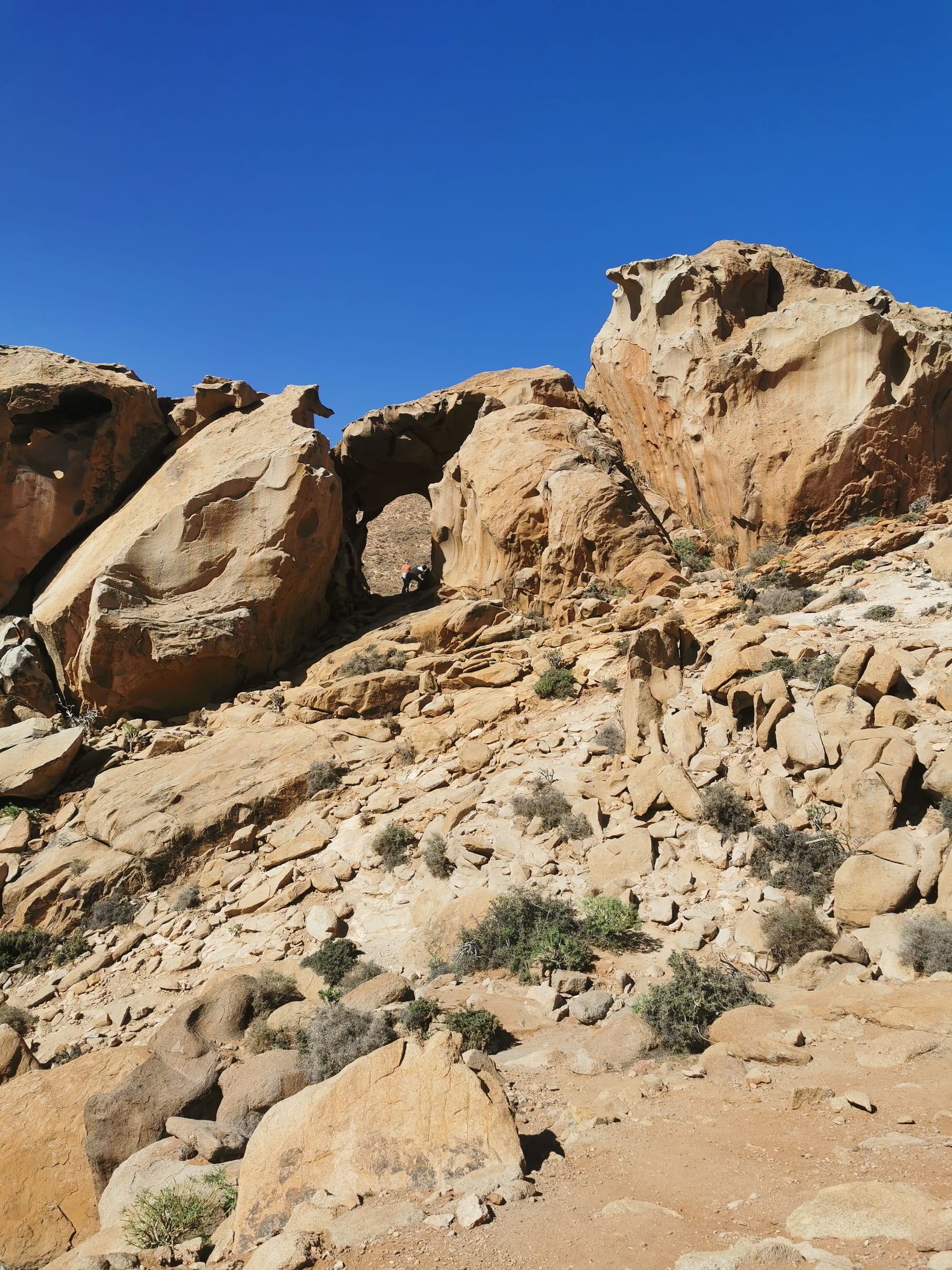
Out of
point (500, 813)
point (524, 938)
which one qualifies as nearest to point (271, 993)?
point (524, 938)

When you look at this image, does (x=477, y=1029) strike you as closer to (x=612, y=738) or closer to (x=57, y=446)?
(x=612, y=738)

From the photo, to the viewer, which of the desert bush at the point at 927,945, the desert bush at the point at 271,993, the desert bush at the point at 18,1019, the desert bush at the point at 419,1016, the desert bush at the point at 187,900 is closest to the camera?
the desert bush at the point at 927,945

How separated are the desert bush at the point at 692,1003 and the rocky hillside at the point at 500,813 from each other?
40 millimetres

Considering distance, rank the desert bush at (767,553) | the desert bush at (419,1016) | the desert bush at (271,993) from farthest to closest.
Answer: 1. the desert bush at (767,553)
2. the desert bush at (271,993)
3. the desert bush at (419,1016)

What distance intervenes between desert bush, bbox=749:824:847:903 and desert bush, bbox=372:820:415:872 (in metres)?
4.73

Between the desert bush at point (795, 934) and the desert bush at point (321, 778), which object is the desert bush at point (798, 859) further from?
the desert bush at point (321, 778)

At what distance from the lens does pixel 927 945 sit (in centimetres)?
643

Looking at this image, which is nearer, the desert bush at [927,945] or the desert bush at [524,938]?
the desert bush at [927,945]

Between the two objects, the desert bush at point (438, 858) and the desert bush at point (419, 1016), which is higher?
the desert bush at point (438, 858)

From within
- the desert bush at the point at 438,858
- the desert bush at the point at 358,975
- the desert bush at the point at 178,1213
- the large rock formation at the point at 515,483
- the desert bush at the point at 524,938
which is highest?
the large rock formation at the point at 515,483

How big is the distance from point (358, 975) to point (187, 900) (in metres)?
3.84

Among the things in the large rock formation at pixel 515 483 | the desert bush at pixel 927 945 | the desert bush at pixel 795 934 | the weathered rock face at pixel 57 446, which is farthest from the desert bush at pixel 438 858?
the weathered rock face at pixel 57 446

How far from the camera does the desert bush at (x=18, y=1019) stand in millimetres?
9617

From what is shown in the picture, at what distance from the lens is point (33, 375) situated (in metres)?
17.9
